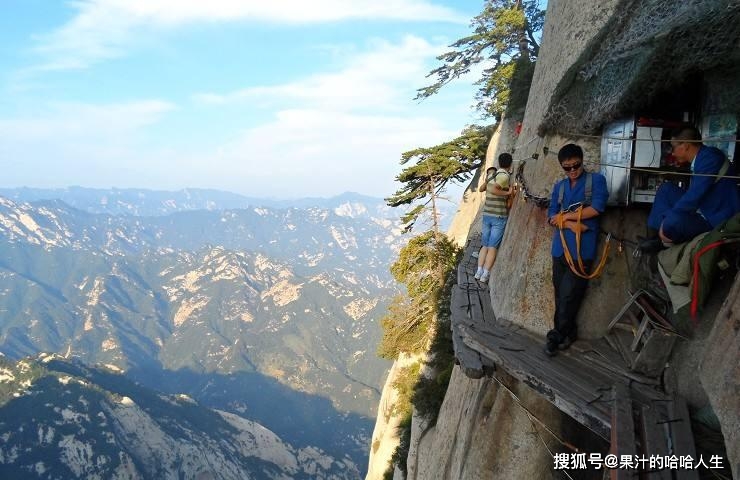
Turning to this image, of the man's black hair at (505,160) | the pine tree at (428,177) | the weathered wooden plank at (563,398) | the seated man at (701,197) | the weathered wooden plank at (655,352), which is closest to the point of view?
the seated man at (701,197)

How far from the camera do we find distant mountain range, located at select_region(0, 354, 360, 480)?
140125 mm

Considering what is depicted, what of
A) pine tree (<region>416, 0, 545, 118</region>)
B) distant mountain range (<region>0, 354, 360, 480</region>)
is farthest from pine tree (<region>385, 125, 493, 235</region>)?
distant mountain range (<region>0, 354, 360, 480</region>)

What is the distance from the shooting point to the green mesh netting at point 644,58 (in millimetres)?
6062

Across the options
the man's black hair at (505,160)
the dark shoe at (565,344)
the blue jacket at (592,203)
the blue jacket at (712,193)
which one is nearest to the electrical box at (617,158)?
the blue jacket at (592,203)

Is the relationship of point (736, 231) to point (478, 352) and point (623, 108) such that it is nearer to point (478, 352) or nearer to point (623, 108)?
point (623, 108)

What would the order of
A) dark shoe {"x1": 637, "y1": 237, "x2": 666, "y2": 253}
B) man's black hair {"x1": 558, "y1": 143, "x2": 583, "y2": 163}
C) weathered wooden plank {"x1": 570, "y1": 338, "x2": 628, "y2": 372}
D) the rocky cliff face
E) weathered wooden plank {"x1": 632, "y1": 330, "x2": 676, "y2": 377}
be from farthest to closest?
the rocky cliff face, man's black hair {"x1": 558, "y1": 143, "x2": 583, "y2": 163}, weathered wooden plank {"x1": 570, "y1": 338, "x2": 628, "y2": 372}, dark shoe {"x1": 637, "y1": 237, "x2": 666, "y2": 253}, weathered wooden plank {"x1": 632, "y1": 330, "x2": 676, "y2": 377}

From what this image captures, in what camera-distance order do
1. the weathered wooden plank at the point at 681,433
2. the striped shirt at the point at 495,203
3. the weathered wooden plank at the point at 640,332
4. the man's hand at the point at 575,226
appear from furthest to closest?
the striped shirt at the point at 495,203, the man's hand at the point at 575,226, the weathered wooden plank at the point at 640,332, the weathered wooden plank at the point at 681,433

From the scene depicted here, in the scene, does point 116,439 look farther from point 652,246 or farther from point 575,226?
point 652,246

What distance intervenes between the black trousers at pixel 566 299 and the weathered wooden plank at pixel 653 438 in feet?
6.15

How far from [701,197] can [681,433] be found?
8.92 feet

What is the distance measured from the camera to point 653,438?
5.21 meters

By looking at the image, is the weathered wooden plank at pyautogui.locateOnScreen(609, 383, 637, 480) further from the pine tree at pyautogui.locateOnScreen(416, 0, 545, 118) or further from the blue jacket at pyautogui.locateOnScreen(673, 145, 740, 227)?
the pine tree at pyautogui.locateOnScreen(416, 0, 545, 118)

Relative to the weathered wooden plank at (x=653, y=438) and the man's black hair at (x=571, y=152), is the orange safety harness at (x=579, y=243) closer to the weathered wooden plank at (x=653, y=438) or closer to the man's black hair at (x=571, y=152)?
the man's black hair at (x=571, y=152)

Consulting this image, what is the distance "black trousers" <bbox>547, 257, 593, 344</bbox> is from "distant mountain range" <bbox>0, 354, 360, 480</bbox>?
16003 centimetres
